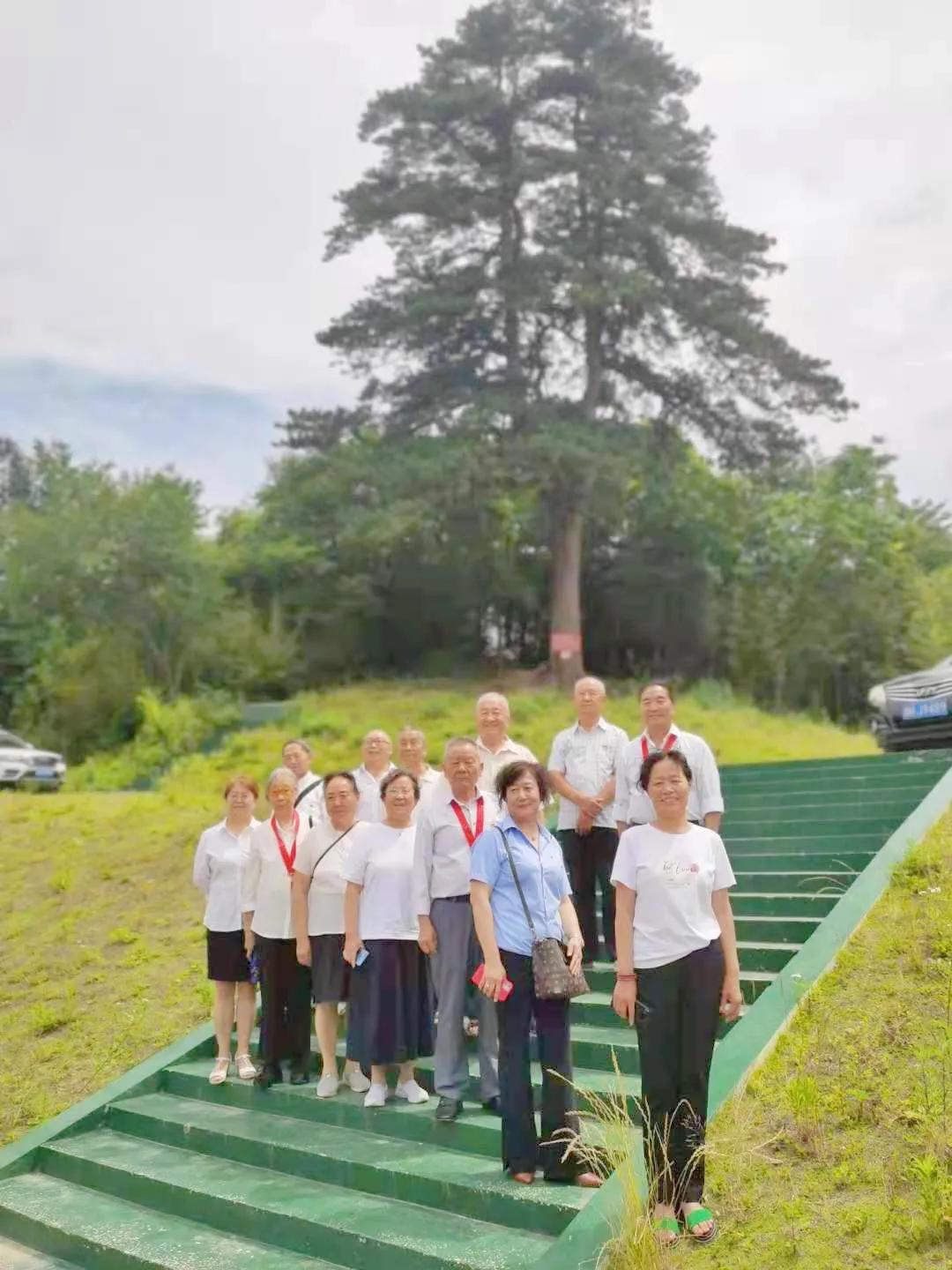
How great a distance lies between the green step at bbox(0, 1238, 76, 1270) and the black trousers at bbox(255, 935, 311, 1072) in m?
1.30

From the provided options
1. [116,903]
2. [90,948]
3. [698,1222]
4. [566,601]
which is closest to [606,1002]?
[698,1222]

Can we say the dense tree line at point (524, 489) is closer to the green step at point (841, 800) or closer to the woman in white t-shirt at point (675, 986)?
the green step at point (841, 800)

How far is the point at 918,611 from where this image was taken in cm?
2705

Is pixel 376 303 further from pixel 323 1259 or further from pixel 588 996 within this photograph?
pixel 323 1259

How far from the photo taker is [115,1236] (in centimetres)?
494

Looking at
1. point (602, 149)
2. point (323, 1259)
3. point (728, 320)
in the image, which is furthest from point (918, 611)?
point (323, 1259)

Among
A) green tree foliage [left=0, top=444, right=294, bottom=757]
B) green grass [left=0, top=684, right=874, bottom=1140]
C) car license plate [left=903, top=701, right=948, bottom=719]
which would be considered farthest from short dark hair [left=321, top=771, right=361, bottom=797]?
green tree foliage [left=0, top=444, right=294, bottom=757]

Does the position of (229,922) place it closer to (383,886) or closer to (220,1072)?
(220,1072)

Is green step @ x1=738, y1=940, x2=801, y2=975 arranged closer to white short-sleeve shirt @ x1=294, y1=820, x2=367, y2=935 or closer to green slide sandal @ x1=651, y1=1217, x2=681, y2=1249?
white short-sleeve shirt @ x1=294, y1=820, x2=367, y2=935

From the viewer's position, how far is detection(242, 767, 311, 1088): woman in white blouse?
19.6 ft

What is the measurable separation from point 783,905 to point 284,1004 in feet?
9.80

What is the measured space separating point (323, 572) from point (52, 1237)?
2128 cm

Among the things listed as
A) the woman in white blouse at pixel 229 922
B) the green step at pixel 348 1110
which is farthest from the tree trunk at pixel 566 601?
the green step at pixel 348 1110

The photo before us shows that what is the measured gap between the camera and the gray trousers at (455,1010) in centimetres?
512
